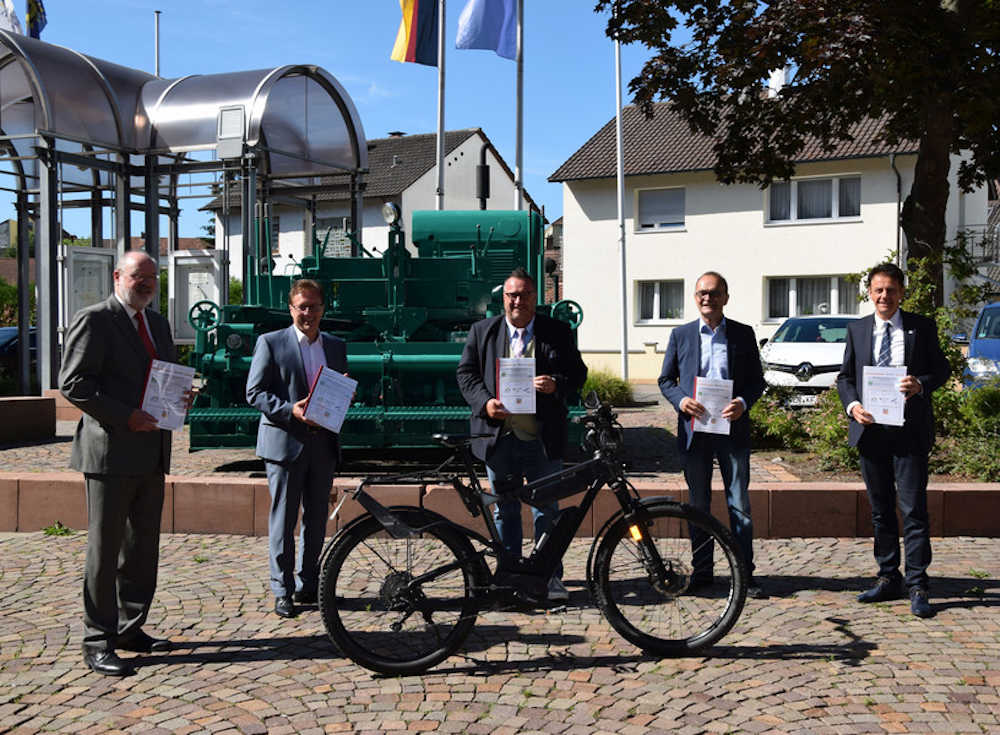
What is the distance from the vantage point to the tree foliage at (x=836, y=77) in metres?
9.16

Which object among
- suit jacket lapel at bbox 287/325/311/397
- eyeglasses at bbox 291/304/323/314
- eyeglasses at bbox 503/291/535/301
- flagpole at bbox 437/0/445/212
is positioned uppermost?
flagpole at bbox 437/0/445/212

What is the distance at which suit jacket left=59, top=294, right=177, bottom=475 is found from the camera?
4.57 meters

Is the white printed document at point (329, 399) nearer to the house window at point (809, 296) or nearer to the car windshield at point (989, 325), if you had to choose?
the car windshield at point (989, 325)

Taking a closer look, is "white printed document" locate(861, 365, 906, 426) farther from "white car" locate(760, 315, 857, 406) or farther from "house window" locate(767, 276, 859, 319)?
"house window" locate(767, 276, 859, 319)

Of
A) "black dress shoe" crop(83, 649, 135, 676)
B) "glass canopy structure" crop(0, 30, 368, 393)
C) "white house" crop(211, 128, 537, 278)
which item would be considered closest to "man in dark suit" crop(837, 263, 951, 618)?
"black dress shoe" crop(83, 649, 135, 676)

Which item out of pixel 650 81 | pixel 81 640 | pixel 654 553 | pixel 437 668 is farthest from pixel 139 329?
pixel 650 81

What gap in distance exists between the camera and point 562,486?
5.04m

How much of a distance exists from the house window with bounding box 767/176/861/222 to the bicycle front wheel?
25537 mm

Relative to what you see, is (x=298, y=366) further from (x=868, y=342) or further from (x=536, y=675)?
(x=868, y=342)

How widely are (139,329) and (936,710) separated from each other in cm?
378

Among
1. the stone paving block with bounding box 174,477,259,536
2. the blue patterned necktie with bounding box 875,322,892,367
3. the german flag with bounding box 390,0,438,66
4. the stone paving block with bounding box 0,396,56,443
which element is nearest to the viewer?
the blue patterned necktie with bounding box 875,322,892,367

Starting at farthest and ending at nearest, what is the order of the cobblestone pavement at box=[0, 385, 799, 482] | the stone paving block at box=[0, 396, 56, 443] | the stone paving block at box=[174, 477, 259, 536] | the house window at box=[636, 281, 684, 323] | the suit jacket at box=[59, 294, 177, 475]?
1. the house window at box=[636, 281, 684, 323]
2. the stone paving block at box=[0, 396, 56, 443]
3. the cobblestone pavement at box=[0, 385, 799, 482]
4. the stone paving block at box=[174, 477, 259, 536]
5. the suit jacket at box=[59, 294, 177, 475]

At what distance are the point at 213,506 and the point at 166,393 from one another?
3.00 m

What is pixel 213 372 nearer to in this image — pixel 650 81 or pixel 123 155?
pixel 650 81
